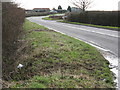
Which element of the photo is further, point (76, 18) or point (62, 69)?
point (76, 18)

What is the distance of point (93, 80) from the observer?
4414mm

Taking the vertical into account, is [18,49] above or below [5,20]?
below

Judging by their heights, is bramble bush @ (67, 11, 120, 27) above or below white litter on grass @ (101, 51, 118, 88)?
above

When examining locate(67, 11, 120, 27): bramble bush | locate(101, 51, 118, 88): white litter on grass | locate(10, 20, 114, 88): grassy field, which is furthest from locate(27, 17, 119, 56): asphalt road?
locate(67, 11, 120, 27): bramble bush

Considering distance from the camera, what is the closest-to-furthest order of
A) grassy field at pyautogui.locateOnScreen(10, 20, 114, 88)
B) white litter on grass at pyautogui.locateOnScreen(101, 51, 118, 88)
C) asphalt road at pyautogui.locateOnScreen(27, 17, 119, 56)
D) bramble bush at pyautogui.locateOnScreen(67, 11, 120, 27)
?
grassy field at pyautogui.locateOnScreen(10, 20, 114, 88)
white litter on grass at pyautogui.locateOnScreen(101, 51, 118, 88)
asphalt road at pyautogui.locateOnScreen(27, 17, 119, 56)
bramble bush at pyautogui.locateOnScreen(67, 11, 120, 27)

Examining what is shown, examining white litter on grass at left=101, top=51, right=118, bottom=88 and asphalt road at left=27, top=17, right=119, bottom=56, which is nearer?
white litter on grass at left=101, top=51, right=118, bottom=88

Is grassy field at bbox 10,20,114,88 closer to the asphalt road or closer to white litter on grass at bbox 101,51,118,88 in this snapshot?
white litter on grass at bbox 101,51,118,88

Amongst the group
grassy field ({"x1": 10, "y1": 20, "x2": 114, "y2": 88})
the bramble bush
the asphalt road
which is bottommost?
grassy field ({"x1": 10, "y1": 20, "x2": 114, "y2": 88})

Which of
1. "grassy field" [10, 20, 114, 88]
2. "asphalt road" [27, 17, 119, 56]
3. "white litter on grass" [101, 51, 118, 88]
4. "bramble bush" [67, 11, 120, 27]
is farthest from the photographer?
"bramble bush" [67, 11, 120, 27]

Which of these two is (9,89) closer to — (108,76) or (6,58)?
(108,76)

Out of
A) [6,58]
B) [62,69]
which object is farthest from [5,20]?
[62,69]

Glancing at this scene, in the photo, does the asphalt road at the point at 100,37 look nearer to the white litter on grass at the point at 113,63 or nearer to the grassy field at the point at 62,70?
the white litter on grass at the point at 113,63

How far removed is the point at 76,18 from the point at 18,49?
2562 centimetres

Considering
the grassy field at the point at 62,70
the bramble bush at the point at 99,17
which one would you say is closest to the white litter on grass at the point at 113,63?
the grassy field at the point at 62,70
